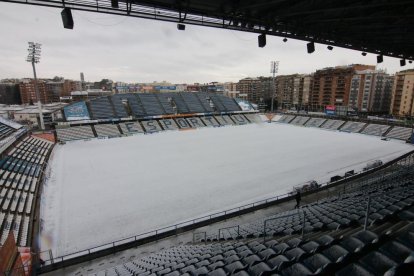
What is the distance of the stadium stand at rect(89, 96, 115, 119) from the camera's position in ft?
129

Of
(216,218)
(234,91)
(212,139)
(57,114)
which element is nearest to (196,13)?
(216,218)

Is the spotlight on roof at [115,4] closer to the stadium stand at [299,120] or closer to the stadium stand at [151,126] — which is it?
the stadium stand at [151,126]

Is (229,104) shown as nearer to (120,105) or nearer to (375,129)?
(120,105)

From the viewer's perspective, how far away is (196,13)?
7.51 metres

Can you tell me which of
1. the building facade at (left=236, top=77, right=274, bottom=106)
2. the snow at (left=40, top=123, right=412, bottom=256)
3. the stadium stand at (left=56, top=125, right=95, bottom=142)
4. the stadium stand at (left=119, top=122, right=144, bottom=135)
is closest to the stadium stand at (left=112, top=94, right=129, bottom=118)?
the stadium stand at (left=119, top=122, right=144, bottom=135)

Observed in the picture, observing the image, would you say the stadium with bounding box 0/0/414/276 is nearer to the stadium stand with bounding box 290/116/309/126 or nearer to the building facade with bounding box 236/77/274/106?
→ the stadium stand with bounding box 290/116/309/126

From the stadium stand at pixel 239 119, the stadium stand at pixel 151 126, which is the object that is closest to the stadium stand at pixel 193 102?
the stadium stand at pixel 239 119

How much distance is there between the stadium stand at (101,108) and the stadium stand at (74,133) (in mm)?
3929

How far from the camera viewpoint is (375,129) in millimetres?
36000

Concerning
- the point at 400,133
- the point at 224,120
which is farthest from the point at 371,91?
the point at 224,120

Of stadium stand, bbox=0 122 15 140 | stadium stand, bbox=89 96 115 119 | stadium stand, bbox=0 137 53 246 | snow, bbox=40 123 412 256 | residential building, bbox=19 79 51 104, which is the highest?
residential building, bbox=19 79 51 104

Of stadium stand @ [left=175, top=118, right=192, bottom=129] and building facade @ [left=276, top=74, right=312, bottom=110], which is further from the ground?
building facade @ [left=276, top=74, right=312, bottom=110]

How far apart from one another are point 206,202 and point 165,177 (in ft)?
17.1

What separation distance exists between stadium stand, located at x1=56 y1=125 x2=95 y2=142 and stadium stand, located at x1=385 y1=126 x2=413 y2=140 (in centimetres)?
4257
